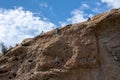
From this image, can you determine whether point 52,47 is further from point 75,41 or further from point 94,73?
point 94,73

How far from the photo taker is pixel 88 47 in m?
21.2

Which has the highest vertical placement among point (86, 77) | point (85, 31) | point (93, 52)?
point (85, 31)

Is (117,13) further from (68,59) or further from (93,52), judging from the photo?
(68,59)

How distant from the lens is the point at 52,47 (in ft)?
73.7

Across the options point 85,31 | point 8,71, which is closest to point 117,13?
point 85,31

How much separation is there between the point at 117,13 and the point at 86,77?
174 inches

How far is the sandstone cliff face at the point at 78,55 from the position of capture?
20.9m

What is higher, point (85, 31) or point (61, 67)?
point (85, 31)

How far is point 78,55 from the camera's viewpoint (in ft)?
69.3

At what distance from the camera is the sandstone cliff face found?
20891 millimetres

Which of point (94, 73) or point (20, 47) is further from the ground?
point (20, 47)

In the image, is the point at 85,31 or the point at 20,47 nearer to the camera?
the point at 85,31

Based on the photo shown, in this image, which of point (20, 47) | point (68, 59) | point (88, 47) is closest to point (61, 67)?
point (68, 59)

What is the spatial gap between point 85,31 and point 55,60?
269 cm
